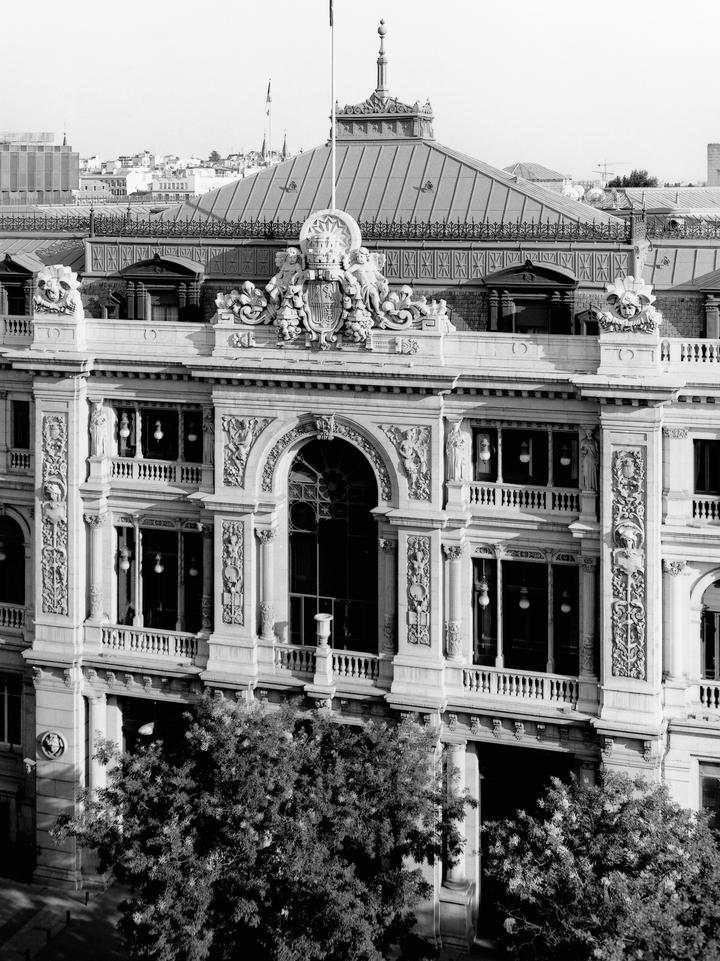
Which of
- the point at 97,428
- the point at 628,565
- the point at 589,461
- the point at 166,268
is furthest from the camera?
the point at 166,268

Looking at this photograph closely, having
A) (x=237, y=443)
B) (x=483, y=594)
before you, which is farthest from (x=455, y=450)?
(x=237, y=443)

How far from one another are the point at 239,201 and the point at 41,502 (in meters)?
16.9

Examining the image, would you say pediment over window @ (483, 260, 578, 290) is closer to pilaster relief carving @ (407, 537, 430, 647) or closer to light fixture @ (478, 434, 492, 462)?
light fixture @ (478, 434, 492, 462)

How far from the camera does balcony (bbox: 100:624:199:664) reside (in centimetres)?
6906

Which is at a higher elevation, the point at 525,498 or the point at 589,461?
the point at 589,461

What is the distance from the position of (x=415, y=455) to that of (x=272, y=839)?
53.7 feet

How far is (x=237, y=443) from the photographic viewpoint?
6719 cm

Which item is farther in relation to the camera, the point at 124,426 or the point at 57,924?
the point at 124,426

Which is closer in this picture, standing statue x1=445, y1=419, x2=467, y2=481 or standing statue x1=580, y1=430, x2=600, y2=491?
standing statue x1=580, y1=430, x2=600, y2=491

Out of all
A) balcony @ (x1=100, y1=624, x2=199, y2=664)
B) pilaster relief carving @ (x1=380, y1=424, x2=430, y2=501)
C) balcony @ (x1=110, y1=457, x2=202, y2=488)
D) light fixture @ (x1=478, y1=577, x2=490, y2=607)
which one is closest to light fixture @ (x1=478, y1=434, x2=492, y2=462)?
pilaster relief carving @ (x1=380, y1=424, x2=430, y2=501)

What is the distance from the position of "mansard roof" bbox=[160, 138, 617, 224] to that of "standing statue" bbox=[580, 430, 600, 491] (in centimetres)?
1196

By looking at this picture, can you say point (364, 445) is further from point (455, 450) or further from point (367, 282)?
point (367, 282)

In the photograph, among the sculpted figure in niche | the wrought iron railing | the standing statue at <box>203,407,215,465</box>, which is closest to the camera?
the sculpted figure in niche

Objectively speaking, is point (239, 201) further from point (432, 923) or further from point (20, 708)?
point (432, 923)
